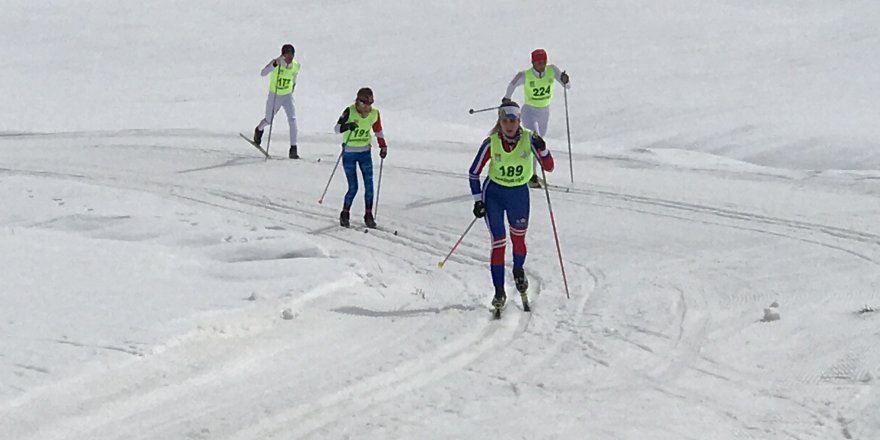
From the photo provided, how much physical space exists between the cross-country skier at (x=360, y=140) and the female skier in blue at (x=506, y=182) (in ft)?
13.2

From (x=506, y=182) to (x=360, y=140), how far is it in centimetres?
439

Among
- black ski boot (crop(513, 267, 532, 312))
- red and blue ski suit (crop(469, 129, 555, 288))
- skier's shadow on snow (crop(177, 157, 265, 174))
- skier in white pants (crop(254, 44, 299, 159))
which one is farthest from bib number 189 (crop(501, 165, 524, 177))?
skier in white pants (crop(254, 44, 299, 159))

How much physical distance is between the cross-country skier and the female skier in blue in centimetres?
401

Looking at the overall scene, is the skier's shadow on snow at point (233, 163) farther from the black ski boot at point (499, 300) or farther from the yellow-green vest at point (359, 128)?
the black ski boot at point (499, 300)

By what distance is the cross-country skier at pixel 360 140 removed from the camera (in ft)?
43.2

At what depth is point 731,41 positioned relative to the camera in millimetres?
28859

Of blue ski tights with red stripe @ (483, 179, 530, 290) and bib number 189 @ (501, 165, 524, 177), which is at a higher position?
bib number 189 @ (501, 165, 524, 177)

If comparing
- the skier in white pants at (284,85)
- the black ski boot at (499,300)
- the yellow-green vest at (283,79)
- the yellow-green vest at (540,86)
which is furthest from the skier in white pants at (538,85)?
the black ski boot at (499,300)

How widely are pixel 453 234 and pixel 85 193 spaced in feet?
17.5

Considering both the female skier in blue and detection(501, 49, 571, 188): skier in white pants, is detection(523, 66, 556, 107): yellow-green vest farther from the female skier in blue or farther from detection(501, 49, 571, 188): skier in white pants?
the female skier in blue

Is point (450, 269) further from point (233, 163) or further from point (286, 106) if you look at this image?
point (286, 106)

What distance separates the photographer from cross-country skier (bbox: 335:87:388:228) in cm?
1316

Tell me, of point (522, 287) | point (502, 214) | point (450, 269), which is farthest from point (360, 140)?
point (522, 287)

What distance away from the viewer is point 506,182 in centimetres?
937
